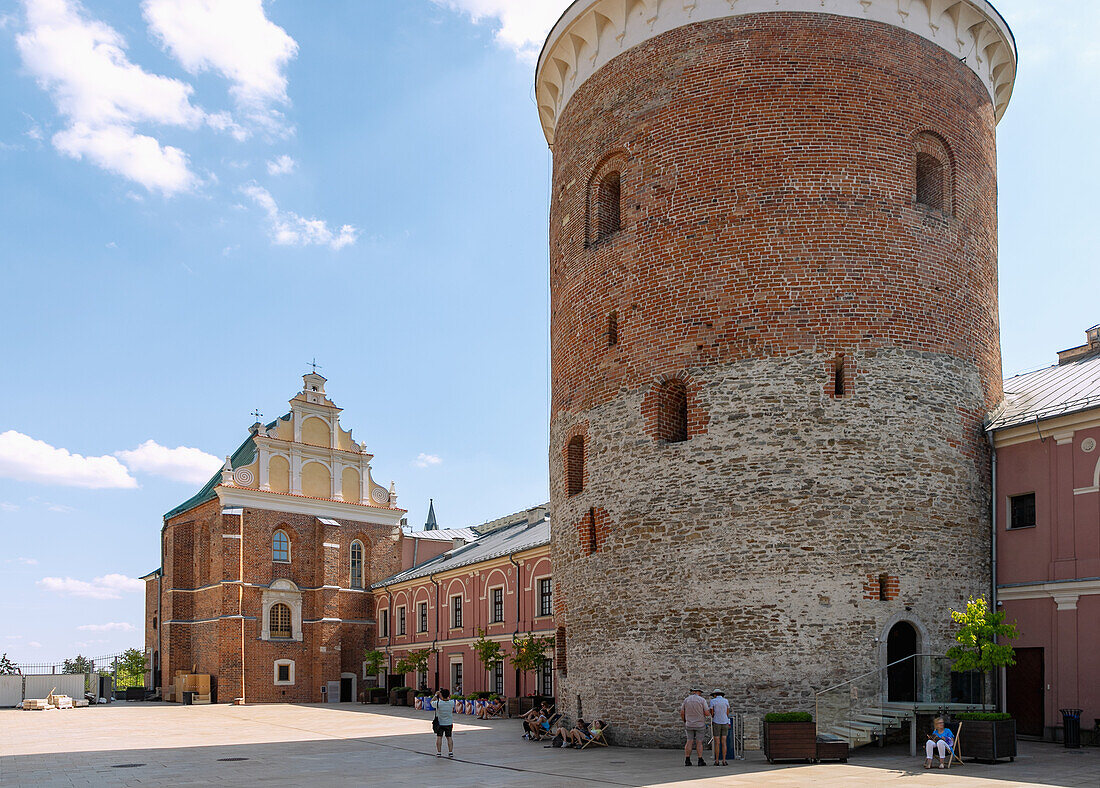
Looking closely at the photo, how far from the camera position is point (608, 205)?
22.7 metres

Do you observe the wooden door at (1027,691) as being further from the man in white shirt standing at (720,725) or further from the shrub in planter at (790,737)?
the man in white shirt standing at (720,725)

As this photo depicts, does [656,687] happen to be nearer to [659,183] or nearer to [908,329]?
[908,329]

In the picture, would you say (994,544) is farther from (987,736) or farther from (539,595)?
(539,595)

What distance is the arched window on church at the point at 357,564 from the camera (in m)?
51.3

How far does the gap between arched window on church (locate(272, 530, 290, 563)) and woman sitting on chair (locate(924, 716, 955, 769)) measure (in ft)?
125

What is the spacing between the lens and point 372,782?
15.6 metres

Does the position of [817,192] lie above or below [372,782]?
above

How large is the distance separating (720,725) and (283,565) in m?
35.7

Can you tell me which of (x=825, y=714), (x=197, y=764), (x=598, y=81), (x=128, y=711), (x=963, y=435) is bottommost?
(x=128, y=711)

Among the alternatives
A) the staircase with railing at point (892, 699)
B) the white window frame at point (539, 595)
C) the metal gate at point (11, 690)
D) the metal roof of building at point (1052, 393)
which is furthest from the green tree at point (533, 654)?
the metal gate at point (11, 690)

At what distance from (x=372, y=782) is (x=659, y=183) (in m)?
12.7

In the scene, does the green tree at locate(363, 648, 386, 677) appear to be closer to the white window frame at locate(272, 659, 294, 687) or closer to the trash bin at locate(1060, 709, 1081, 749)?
the white window frame at locate(272, 659, 294, 687)

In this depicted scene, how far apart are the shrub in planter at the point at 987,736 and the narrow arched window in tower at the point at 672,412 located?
23.5 feet

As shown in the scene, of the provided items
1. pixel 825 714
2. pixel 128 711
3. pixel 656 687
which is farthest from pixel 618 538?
pixel 128 711
